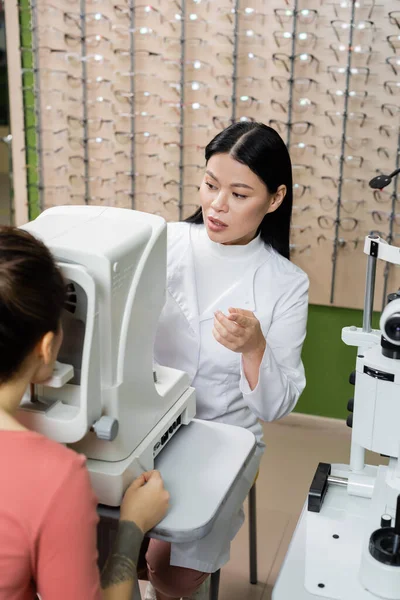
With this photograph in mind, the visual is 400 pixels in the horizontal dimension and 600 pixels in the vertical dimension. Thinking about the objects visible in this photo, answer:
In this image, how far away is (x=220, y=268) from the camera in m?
1.85

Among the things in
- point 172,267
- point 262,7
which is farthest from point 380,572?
point 262,7

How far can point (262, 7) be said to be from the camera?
2.81 m

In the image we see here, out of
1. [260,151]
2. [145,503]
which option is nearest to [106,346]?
[145,503]

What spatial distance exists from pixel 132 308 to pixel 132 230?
140 mm

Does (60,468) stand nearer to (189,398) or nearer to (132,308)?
(132,308)

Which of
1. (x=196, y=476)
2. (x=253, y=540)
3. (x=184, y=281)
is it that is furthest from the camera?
(x=253, y=540)

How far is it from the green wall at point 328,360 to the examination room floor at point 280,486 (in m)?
0.09

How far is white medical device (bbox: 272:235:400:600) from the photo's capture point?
1.12 m

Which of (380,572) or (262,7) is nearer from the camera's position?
(380,572)

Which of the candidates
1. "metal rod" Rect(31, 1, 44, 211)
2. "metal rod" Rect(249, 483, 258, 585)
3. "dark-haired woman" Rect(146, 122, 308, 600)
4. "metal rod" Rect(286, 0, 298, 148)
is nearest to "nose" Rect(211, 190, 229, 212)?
"dark-haired woman" Rect(146, 122, 308, 600)

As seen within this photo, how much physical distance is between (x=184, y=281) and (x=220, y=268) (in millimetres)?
99

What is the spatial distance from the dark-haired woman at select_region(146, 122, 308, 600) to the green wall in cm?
124

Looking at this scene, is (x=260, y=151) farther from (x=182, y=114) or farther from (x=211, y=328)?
(x=182, y=114)

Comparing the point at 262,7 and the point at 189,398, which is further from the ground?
the point at 262,7
